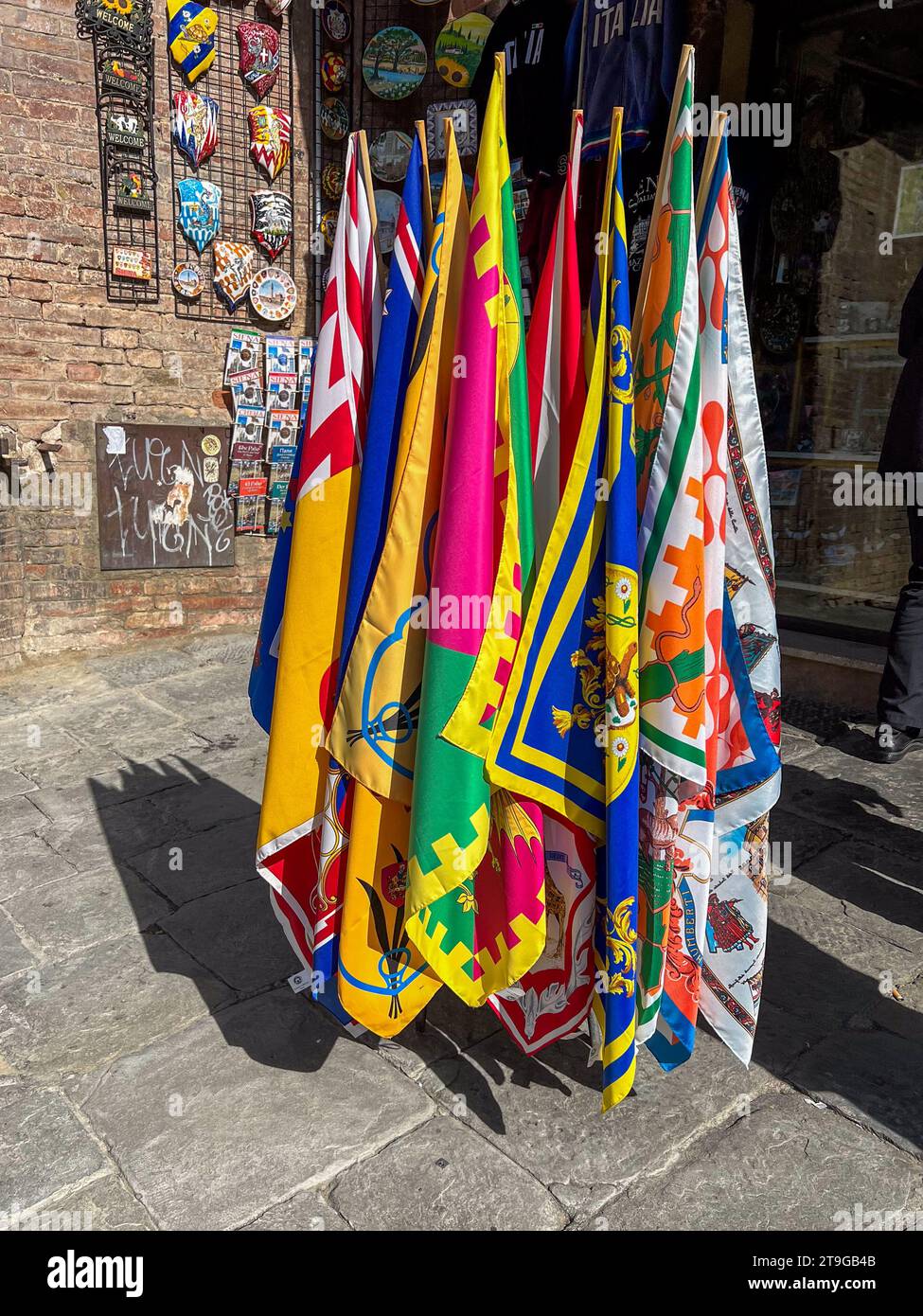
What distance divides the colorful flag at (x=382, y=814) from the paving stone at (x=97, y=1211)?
557 millimetres

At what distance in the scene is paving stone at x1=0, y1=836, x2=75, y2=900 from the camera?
10.8ft

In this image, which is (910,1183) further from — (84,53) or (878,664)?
(84,53)

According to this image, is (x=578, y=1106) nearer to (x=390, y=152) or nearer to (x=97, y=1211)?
(x=97, y=1211)

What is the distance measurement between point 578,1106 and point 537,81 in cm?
517

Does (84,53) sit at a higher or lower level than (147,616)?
higher

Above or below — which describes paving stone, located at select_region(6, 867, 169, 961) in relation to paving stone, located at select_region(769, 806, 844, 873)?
below

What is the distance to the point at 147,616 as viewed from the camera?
241 inches

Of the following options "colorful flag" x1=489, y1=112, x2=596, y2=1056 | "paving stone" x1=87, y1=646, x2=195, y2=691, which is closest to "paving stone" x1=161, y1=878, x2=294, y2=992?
"colorful flag" x1=489, y1=112, x2=596, y2=1056

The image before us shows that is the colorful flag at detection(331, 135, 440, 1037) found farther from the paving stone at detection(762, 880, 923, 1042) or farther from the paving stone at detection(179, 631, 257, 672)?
the paving stone at detection(179, 631, 257, 672)

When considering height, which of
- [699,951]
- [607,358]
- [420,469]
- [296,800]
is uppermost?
[607,358]

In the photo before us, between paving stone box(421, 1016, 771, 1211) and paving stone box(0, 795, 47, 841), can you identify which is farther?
paving stone box(0, 795, 47, 841)

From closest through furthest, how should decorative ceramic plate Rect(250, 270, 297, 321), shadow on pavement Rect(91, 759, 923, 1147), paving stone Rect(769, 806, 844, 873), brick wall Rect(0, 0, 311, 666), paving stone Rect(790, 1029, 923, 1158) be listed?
paving stone Rect(790, 1029, 923, 1158) → shadow on pavement Rect(91, 759, 923, 1147) → paving stone Rect(769, 806, 844, 873) → brick wall Rect(0, 0, 311, 666) → decorative ceramic plate Rect(250, 270, 297, 321)
